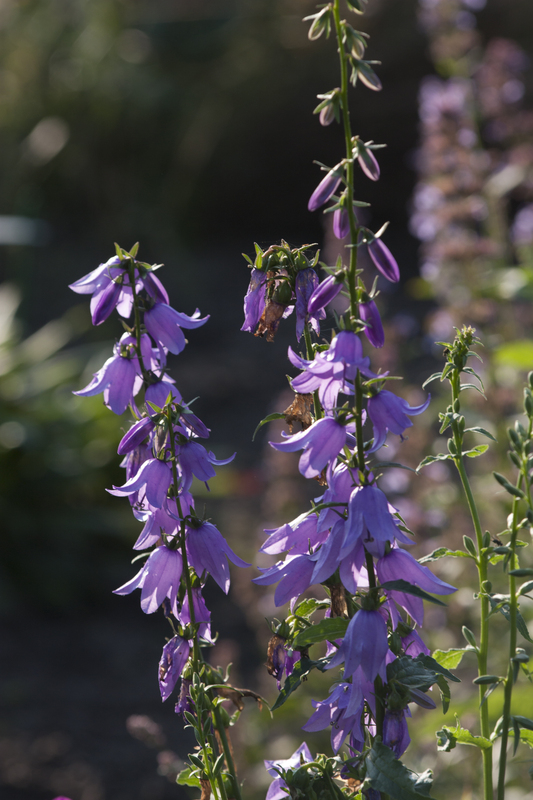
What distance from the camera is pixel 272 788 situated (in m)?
0.83

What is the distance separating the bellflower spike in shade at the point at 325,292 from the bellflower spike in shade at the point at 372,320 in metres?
0.03

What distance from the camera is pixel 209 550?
30.1 inches

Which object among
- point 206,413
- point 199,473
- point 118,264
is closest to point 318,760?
point 199,473

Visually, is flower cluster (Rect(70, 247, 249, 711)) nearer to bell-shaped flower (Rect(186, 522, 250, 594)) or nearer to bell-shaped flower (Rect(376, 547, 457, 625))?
bell-shaped flower (Rect(186, 522, 250, 594))

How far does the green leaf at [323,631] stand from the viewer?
2.27 feet

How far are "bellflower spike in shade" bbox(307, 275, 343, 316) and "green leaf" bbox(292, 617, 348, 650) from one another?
281mm

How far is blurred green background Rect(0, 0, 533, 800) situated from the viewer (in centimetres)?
357

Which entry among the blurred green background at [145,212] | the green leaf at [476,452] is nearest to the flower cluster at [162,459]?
the green leaf at [476,452]

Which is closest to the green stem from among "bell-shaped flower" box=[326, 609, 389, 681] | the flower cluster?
"bell-shaped flower" box=[326, 609, 389, 681]

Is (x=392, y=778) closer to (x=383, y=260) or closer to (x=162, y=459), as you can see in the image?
(x=162, y=459)

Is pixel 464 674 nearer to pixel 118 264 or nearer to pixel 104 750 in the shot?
pixel 104 750

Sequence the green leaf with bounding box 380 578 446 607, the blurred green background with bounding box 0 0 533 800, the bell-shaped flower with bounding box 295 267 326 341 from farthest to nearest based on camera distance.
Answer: the blurred green background with bounding box 0 0 533 800
the bell-shaped flower with bounding box 295 267 326 341
the green leaf with bounding box 380 578 446 607

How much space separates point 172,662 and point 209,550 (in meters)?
0.12

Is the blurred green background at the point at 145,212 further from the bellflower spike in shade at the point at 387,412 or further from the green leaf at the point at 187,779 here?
the bellflower spike in shade at the point at 387,412
